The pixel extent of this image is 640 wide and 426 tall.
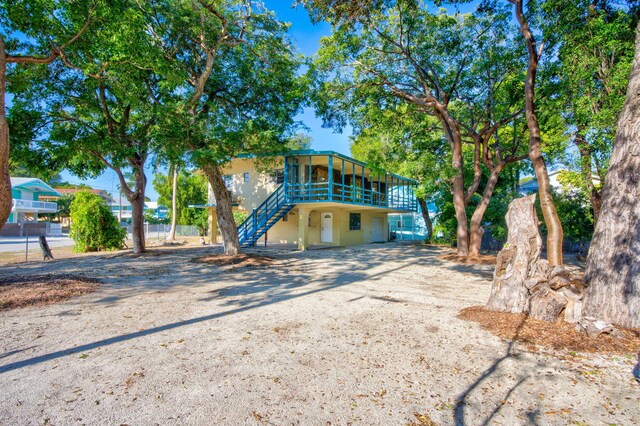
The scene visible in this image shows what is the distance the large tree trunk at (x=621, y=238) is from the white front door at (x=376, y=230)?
66.1 feet

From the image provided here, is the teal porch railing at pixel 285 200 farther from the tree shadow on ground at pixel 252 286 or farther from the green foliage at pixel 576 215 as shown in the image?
the green foliage at pixel 576 215

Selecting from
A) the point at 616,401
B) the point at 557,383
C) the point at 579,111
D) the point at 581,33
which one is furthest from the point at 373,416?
the point at 581,33

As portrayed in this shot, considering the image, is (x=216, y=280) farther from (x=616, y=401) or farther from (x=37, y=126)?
(x=37, y=126)

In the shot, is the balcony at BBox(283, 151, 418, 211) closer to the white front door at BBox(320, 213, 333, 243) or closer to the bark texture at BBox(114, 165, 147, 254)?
the white front door at BBox(320, 213, 333, 243)

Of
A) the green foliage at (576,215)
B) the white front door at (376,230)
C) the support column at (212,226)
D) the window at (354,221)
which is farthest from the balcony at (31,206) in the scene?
the green foliage at (576,215)

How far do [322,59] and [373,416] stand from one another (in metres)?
11.7

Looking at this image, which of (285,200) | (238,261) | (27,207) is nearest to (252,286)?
(238,261)

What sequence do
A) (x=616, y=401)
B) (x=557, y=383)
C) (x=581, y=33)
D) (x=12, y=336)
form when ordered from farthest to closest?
(x=581, y=33)
(x=12, y=336)
(x=557, y=383)
(x=616, y=401)

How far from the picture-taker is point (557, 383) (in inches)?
127

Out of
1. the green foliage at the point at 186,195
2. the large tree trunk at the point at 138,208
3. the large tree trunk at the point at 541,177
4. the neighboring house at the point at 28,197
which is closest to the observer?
the large tree trunk at the point at 541,177

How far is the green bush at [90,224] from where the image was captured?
55.6 feet

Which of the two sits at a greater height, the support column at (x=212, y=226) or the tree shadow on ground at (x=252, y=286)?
the support column at (x=212, y=226)

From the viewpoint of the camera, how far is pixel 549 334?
4.41 meters

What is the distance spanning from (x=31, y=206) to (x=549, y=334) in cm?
5243
